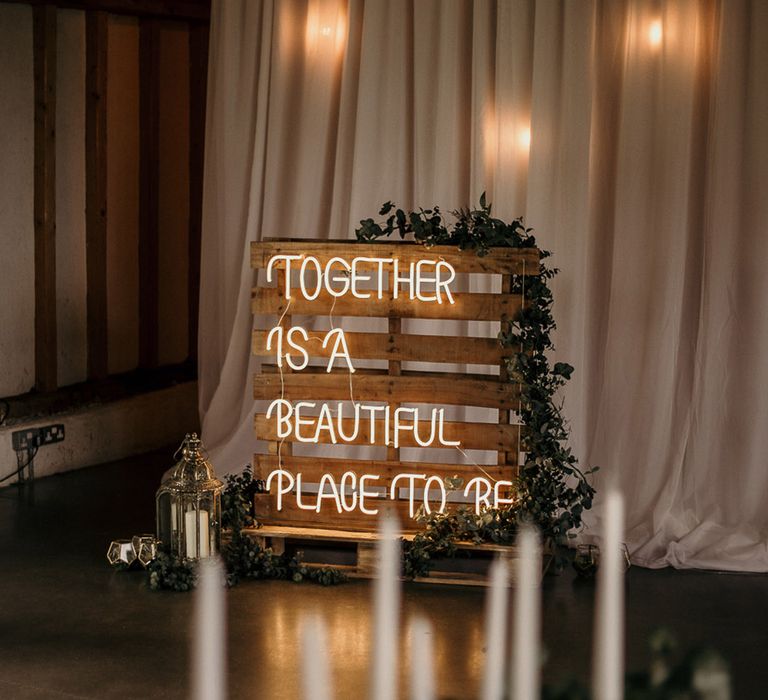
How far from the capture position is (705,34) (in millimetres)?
5598

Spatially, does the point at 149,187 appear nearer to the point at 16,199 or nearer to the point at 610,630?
the point at 16,199

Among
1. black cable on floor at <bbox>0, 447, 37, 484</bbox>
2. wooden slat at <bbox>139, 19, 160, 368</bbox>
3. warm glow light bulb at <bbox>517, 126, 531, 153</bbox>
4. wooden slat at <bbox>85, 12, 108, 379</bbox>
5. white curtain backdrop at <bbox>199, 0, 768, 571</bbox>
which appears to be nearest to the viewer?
white curtain backdrop at <bbox>199, 0, 768, 571</bbox>

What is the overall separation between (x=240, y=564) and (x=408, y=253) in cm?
146

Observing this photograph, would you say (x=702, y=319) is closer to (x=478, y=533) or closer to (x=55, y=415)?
(x=478, y=533)

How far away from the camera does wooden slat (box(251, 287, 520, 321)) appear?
16.6 ft

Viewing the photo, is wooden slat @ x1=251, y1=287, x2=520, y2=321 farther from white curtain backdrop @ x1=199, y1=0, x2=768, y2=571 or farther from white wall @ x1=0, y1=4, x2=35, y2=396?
white wall @ x1=0, y1=4, x2=35, y2=396

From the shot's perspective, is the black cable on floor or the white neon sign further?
the black cable on floor

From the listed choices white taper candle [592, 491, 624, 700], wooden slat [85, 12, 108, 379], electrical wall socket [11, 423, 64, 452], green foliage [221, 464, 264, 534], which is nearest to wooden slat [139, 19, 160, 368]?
wooden slat [85, 12, 108, 379]

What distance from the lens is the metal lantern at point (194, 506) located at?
16.9 ft

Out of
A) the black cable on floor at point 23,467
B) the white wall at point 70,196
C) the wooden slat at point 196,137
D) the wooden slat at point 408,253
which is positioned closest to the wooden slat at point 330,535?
the wooden slat at point 408,253

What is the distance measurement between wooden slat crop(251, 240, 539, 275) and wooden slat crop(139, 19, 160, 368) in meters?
2.97

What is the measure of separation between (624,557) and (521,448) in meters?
0.69

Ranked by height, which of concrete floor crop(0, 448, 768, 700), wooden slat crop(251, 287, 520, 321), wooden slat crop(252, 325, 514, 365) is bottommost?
concrete floor crop(0, 448, 768, 700)

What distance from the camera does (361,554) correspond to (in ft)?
17.1
